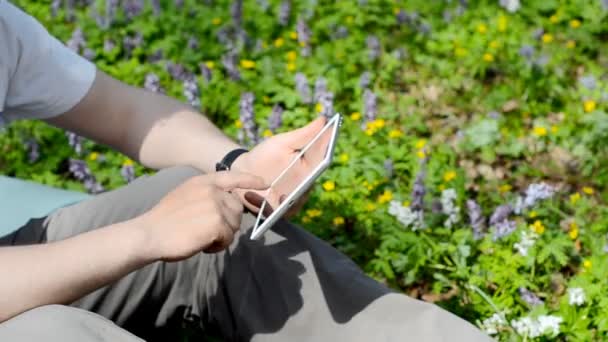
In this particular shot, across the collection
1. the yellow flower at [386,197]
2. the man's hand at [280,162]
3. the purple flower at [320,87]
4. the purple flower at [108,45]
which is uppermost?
the man's hand at [280,162]

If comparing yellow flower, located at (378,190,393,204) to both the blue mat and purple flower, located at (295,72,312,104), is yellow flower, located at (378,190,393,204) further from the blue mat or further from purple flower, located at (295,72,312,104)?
the blue mat

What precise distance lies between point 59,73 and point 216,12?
2175 mm

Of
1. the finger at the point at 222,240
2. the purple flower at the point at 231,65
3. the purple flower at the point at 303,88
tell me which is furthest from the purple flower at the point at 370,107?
the finger at the point at 222,240

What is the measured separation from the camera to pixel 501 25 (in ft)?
12.9

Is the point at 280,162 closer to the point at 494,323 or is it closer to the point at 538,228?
the point at 494,323

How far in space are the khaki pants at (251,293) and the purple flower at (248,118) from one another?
1305 millimetres

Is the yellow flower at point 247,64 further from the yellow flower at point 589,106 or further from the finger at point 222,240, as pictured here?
the finger at point 222,240

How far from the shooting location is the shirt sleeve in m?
1.96

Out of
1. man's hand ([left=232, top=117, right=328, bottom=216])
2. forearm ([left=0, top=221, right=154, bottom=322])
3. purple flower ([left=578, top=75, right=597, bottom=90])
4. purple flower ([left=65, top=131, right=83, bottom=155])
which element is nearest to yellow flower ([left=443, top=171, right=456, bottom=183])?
purple flower ([left=578, top=75, right=597, bottom=90])

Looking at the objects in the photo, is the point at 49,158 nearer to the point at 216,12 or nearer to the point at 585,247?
the point at 216,12

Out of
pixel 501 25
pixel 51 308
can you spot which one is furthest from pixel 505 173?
pixel 51 308

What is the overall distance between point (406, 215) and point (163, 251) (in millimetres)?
1356

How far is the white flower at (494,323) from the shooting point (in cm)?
246

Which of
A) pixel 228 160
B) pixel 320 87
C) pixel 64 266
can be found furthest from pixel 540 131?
pixel 64 266
